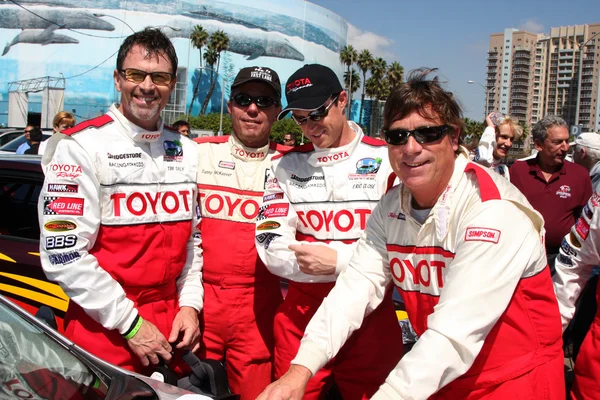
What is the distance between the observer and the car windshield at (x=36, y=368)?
1965 millimetres

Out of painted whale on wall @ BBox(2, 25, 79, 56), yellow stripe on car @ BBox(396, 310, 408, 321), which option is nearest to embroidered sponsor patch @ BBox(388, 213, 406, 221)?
yellow stripe on car @ BBox(396, 310, 408, 321)

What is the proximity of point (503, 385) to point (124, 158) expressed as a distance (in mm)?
1893

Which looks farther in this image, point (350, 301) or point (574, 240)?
point (574, 240)

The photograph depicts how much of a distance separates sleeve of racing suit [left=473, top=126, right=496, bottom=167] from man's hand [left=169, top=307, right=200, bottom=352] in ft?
12.0

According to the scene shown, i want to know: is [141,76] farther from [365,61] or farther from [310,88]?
[365,61]

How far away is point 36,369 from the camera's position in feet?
6.91

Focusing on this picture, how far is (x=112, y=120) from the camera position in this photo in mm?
2783

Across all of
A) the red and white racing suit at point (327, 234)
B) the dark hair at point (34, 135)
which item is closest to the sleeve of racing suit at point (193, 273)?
the red and white racing suit at point (327, 234)

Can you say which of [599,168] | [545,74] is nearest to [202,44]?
[545,74]

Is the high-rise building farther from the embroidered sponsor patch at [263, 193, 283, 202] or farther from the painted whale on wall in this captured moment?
the embroidered sponsor patch at [263, 193, 283, 202]

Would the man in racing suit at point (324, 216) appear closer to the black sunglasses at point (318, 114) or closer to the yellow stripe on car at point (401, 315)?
the black sunglasses at point (318, 114)

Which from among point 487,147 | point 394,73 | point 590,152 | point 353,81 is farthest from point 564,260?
point 353,81

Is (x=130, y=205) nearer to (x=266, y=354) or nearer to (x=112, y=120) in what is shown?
(x=112, y=120)

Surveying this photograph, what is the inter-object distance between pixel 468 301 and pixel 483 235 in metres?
0.21
